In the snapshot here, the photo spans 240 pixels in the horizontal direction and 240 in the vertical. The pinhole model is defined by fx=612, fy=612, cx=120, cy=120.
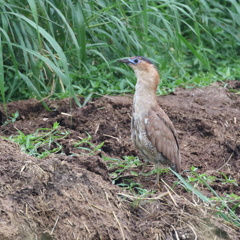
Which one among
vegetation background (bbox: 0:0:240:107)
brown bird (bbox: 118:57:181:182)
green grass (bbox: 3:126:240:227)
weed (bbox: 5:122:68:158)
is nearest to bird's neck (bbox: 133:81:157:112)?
brown bird (bbox: 118:57:181:182)

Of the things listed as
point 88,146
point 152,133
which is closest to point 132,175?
point 152,133

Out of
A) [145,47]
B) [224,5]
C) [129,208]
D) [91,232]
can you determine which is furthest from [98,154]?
[224,5]

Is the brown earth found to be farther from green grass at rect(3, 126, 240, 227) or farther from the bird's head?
the bird's head

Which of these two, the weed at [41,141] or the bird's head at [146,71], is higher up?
the bird's head at [146,71]

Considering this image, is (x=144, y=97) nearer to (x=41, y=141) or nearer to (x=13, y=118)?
(x=41, y=141)

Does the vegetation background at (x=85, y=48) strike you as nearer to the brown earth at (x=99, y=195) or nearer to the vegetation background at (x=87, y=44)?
the vegetation background at (x=87, y=44)

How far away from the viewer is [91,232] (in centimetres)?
418

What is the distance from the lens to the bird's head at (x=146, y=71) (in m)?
5.80

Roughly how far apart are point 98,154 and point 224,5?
4667 millimetres

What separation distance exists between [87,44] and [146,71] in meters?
1.68

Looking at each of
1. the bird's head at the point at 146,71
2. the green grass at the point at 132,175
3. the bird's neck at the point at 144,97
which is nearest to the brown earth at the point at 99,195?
the green grass at the point at 132,175

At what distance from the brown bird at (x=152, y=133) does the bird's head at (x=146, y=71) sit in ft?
0.21

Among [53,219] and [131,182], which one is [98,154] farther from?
[53,219]

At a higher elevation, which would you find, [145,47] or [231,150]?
[145,47]
